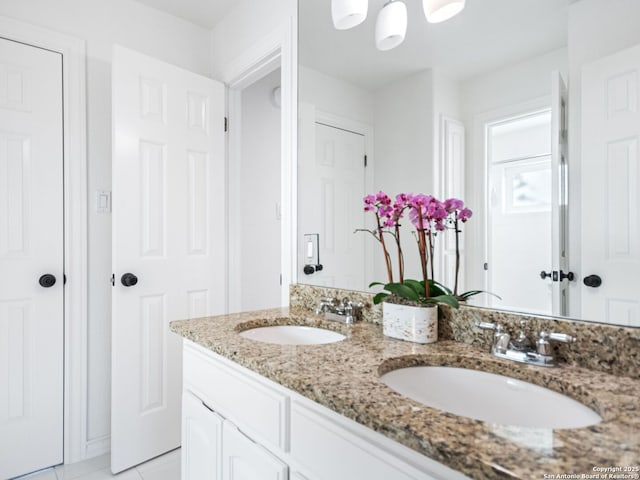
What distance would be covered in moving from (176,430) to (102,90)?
1855 millimetres

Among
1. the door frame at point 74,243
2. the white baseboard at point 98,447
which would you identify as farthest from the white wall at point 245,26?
the white baseboard at point 98,447

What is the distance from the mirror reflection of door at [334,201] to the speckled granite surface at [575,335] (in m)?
0.42

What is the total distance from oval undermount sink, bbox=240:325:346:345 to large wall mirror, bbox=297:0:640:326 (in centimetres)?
23

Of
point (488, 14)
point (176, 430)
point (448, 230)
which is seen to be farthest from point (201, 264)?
point (488, 14)

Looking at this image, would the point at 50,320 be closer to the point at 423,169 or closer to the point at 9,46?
the point at 9,46

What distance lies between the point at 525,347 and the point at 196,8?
2357mm

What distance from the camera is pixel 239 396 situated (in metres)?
0.99

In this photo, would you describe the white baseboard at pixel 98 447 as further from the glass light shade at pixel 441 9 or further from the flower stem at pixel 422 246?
the glass light shade at pixel 441 9

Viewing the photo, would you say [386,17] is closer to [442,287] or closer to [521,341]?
[442,287]

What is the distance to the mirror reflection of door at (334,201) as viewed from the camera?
143cm

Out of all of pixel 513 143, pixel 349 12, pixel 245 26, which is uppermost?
pixel 245 26

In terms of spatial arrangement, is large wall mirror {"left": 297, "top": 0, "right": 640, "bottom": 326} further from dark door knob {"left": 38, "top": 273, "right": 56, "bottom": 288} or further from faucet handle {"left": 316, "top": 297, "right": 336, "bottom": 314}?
dark door knob {"left": 38, "top": 273, "right": 56, "bottom": 288}

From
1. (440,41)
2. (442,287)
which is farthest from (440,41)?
(442,287)

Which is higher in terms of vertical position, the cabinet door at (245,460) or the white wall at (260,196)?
the white wall at (260,196)
